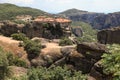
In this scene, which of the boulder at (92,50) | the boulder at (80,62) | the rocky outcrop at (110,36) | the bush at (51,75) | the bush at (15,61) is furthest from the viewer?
the rocky outcrop at (110,36)

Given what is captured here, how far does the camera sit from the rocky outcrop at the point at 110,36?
197 feet

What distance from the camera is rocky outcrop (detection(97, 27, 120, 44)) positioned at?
197 ft

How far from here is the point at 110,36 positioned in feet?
205

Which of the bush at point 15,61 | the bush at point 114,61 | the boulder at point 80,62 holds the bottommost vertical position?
the bush at point 15,61

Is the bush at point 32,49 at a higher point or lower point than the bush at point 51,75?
lower

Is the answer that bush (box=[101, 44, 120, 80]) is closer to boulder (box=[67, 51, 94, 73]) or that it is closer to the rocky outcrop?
boulder (box=[67, 51, 94, 73])

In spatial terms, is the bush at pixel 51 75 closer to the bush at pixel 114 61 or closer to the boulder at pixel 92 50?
the boulder at pixel 92 50

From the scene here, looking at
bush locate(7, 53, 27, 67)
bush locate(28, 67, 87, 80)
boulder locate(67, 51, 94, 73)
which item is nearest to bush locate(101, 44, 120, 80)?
bush locate(28, 67, 87, 80)

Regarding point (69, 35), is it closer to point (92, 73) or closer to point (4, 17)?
point (92, 73)

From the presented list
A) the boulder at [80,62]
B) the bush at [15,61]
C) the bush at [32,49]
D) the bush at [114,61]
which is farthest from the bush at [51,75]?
the bush at [32,49]

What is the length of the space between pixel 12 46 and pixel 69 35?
23.7 m

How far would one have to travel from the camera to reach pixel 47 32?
79.2 m

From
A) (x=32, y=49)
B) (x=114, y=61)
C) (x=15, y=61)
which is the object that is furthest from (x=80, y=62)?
(x=114, y=61)

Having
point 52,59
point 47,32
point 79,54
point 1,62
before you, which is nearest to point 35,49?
point 52,59
